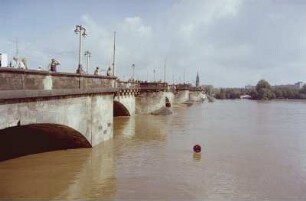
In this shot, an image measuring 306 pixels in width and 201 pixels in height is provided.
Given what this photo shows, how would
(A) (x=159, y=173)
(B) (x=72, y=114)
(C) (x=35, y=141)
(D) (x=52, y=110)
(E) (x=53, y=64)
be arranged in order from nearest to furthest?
(D) (x=52, y=110) → (A) (x=159, y=173) → (B) (x=72, y=114) → (E) (x=53, y=64) → (C) (x=35, y=141)

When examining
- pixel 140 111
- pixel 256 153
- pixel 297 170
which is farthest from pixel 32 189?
pixel 140 111

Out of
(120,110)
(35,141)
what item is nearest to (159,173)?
(35,141)

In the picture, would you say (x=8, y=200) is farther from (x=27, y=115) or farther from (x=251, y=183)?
(x=251, y=183)

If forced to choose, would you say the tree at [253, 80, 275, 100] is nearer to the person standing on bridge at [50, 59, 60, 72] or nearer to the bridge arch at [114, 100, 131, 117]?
the bridge arch at [114, 100, 131, 117]

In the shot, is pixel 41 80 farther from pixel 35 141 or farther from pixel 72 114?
pixel 35 141

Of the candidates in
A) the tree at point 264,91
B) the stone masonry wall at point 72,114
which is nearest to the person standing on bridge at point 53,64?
the stone masonry wall at point 72,114

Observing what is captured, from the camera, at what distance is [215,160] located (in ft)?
59.2

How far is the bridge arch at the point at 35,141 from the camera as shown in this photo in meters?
17.3

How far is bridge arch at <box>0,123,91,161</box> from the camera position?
56.7 feet

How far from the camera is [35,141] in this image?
63.1ft

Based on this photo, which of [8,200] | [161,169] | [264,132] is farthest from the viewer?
[264,132]

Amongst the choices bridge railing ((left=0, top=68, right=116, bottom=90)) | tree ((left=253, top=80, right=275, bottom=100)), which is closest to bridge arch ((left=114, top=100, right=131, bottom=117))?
bridge railing ((left=0, top=68, right=116, bottom=90))

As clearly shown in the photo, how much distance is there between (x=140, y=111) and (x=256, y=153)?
24.7 m

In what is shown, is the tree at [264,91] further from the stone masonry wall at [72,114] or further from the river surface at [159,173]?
the stone masonry wall at [72,114]
